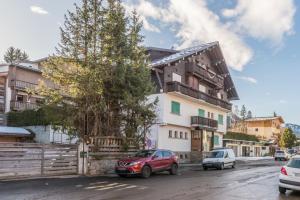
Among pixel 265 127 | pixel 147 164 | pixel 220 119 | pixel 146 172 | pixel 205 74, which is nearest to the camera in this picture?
pixel 146 172

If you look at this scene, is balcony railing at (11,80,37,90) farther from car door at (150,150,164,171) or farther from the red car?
car door at (150,150,164,171)

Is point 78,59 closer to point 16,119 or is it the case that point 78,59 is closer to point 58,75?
point 58,75

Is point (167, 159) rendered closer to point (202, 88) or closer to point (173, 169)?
point (173, 169)

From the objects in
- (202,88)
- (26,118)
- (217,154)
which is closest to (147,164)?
(217,154)

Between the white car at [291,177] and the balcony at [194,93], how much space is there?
2232cm

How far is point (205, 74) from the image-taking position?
147 feet

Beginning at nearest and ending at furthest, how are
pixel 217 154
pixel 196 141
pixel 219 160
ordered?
pixel 219 160 < pixel 217 154 < pixel 196 141

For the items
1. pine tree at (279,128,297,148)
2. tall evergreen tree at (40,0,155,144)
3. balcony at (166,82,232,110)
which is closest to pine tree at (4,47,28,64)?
balcony at (166,82,232,110)

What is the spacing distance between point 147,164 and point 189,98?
65.5 ft

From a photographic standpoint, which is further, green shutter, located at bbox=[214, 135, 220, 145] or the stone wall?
green shutter, located at bbox=[214, 135, 220, 145]

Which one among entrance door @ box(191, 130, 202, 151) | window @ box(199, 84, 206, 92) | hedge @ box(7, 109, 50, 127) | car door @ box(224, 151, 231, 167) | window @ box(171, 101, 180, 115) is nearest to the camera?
car door @ box(224, 151, 231, 167)

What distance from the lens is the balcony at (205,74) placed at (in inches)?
1607

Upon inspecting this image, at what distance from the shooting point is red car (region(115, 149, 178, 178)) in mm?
20438

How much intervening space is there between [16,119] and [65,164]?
18252mm
